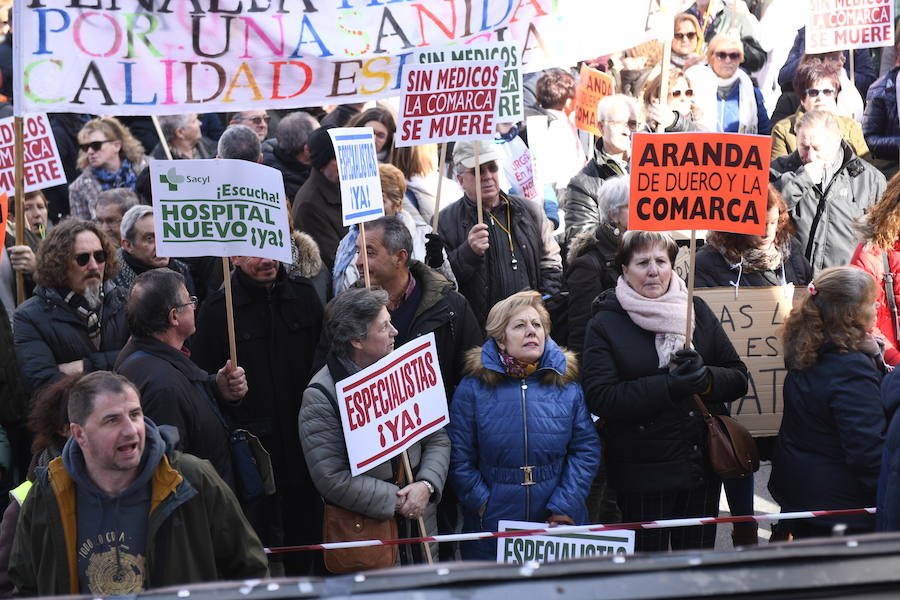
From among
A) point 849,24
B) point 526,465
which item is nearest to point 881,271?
point 526,465

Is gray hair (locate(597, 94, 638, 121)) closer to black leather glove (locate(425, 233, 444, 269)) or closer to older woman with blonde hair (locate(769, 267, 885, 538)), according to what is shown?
black leather glove (locate(425, 233, 444, 269))

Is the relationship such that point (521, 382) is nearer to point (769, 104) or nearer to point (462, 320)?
point (462, 320)

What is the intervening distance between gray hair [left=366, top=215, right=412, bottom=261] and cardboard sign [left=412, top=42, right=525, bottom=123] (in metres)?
1.42

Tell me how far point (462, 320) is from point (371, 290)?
0.81 meters

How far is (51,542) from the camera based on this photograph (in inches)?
157

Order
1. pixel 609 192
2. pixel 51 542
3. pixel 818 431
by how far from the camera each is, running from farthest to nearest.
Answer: pixel 609 192 < pixel 818 431 < pixel 51 542

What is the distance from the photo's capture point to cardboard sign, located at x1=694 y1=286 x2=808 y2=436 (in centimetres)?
636

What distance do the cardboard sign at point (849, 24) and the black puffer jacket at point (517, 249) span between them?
455 centimetres

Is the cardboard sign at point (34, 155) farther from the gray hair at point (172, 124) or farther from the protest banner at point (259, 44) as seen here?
the gray hair at point (172, 124)

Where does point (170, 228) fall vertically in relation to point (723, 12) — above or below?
below

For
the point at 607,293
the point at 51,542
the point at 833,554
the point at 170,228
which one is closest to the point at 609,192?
the point at 607,293

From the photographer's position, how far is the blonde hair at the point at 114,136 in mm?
9406

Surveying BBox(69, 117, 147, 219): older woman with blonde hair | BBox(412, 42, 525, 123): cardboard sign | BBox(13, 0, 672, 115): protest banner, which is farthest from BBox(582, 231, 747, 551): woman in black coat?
BBox(69, 117, 147, 219): older woman with blonde hair

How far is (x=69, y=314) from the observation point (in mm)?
6031
